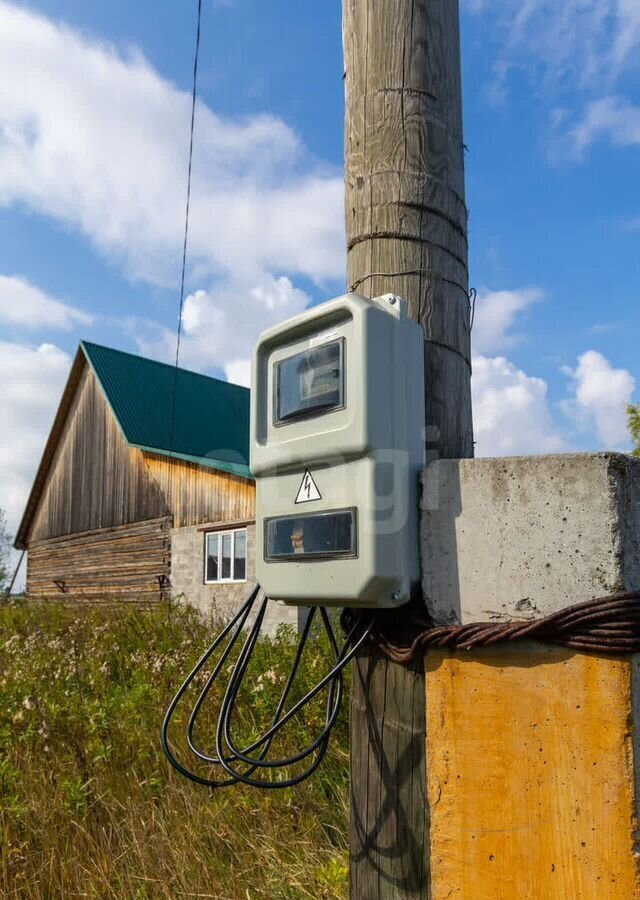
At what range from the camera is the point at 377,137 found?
7.49 ft

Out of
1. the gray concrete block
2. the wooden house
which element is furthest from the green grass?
the wooden house

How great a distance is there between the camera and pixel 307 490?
203 centimetres

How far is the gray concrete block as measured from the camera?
1663 mm

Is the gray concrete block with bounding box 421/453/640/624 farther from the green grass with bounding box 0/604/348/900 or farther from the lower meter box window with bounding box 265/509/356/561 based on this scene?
the green grass with bounding box 0/604/348/900

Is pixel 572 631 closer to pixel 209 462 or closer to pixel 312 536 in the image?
pixel 312 536

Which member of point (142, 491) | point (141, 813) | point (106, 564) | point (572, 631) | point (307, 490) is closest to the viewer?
point (572, 631)

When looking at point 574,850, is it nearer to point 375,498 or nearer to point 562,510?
point 562,510

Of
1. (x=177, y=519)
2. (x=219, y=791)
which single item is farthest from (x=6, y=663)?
(x=177, y=519)

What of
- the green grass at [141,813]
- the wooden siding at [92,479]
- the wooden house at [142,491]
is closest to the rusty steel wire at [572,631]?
the green grass at [141,813]

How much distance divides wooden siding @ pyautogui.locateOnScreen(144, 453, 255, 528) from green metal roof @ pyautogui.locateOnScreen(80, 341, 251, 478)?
1.07ft

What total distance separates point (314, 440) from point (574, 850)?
3.71 feet

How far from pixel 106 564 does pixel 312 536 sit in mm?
16430

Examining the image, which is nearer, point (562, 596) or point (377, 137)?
point (562, 596)

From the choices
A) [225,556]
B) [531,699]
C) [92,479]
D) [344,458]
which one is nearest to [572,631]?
[531,699]
